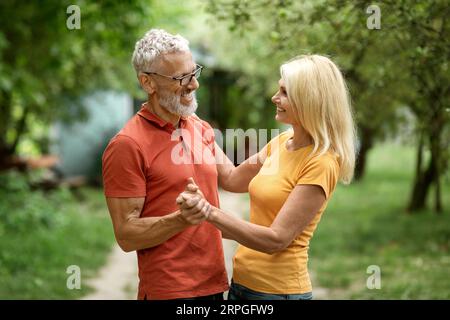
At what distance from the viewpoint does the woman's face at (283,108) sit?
123 inches

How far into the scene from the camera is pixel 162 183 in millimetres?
3150

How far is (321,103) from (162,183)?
0.84 meters

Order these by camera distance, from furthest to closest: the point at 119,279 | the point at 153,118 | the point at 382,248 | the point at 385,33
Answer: the point at 382,248, the point at 119,279, the point at 385,33, the point at 153,118

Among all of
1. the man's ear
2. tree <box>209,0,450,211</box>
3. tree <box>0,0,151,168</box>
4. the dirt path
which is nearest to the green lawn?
the dirt path

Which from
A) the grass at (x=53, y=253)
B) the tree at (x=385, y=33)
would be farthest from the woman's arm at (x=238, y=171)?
the grass at (x=53, y=253)

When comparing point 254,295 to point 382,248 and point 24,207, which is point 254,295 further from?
point 24,207

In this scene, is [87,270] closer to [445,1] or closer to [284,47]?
[284,47]

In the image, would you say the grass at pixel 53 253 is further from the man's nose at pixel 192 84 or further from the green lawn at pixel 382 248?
the man's nose at pixel 192 84

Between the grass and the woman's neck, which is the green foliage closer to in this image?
the grass

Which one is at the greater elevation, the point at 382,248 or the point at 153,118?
the point at 153,118

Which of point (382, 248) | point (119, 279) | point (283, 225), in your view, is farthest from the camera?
point (382, 248)

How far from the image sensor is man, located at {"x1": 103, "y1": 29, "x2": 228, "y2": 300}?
121 inches

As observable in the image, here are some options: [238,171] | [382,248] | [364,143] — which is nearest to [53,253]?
[382,248]

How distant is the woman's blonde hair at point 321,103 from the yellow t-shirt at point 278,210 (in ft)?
0.27
